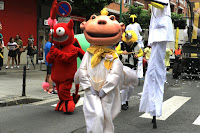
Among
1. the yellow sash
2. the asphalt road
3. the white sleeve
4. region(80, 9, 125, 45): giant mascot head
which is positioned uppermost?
region(80, 9, 125, 45): giant mascot head

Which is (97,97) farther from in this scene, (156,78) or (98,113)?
(156,78)

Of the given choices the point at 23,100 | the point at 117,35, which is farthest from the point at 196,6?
the point at 117,35

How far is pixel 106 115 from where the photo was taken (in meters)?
4.13

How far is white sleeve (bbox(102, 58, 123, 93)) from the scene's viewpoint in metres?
4.11

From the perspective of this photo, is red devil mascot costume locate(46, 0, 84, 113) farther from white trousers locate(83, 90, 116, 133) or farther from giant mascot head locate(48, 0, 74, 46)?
white trousers locate(83, 90, 116, 133)

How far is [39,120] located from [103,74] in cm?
222

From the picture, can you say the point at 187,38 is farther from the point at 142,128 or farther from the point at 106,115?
the point at 106,115

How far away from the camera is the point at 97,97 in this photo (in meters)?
4.18

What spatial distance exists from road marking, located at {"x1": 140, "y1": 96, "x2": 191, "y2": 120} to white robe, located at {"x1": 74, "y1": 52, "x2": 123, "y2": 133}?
2278 millimetres

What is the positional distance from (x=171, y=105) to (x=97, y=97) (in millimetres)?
3888

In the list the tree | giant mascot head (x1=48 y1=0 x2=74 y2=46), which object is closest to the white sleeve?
giant mascot head (x1=48 y1=0 x2=74 y2=46)

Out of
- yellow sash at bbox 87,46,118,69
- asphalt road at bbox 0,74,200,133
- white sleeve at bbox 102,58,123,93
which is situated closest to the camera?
white sleeve at bbox 102,58,123,93

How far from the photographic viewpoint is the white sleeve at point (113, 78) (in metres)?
4.11

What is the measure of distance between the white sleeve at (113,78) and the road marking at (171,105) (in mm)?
2351
